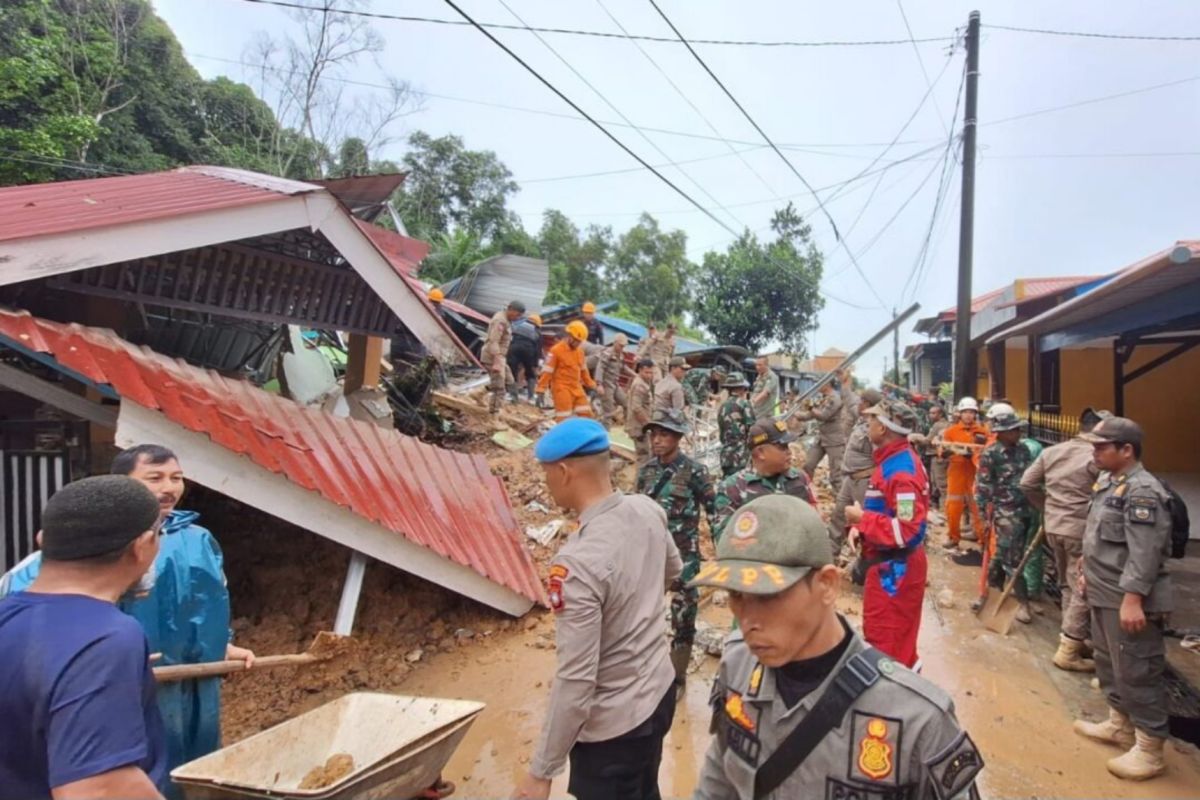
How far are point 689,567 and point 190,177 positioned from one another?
5.86 m

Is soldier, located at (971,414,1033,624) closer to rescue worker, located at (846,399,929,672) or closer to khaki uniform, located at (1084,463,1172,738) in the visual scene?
khaki uniform, located at (1084,463,1172,738)

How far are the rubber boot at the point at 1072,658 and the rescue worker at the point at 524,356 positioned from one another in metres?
9.29

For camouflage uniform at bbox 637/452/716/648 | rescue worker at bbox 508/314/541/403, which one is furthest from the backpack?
rescue worker at bbox 508/314/541/403

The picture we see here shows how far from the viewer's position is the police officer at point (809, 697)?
4.00 feet

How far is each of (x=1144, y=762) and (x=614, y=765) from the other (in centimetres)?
314

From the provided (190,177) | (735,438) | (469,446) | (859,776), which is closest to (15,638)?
(859,776)

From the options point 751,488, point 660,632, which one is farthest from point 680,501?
point 660,632

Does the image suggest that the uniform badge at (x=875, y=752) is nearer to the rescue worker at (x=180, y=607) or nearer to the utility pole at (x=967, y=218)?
the rescue worker at (x=180, y=607)

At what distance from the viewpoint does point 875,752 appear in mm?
1232

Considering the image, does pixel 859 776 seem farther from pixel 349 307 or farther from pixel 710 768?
pixel 349 307

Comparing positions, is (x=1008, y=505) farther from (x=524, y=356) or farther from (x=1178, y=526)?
(x=524, y=356)

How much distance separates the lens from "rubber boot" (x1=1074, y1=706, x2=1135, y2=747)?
11.9ft

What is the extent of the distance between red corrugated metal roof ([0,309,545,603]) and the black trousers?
264 cm

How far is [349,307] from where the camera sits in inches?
250
